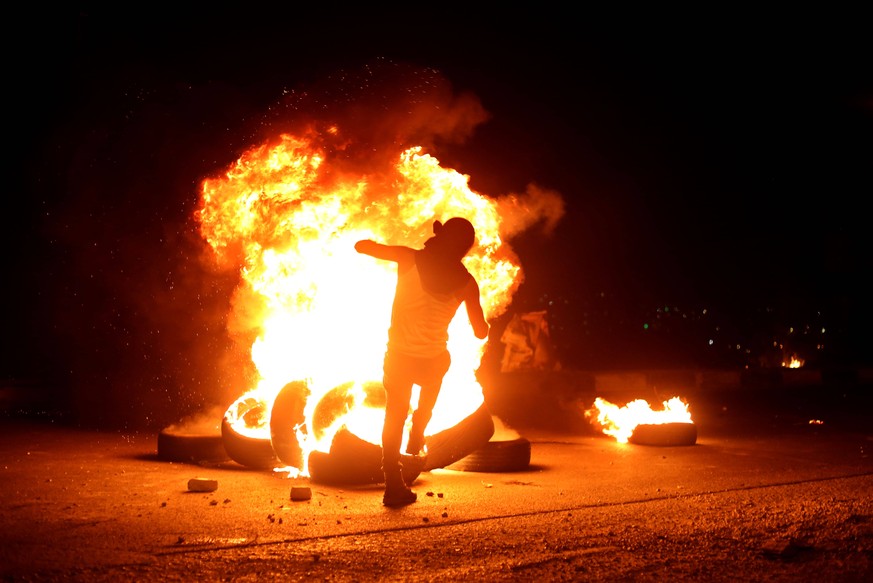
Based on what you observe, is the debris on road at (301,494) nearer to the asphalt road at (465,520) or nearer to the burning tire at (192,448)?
the asphalt road at (465,520)

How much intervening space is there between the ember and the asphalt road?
4.25ft

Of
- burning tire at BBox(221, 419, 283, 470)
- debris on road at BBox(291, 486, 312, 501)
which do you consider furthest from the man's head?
burning tire at BBox(221, 419, 283, 470)

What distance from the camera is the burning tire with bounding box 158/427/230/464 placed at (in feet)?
28.9

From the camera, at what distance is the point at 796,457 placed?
30.2 ft

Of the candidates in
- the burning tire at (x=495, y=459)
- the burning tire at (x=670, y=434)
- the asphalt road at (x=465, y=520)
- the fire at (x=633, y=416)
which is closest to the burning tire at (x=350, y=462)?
the asphalt road at (x=465, y=520)

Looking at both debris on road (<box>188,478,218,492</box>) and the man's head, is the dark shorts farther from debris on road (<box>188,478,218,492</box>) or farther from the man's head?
debris on road (<box>188,478,218,492</box>)

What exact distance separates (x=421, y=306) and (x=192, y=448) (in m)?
3.18

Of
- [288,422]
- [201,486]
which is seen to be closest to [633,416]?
[288,422]

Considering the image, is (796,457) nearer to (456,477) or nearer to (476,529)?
(456,477)

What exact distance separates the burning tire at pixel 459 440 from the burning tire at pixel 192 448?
7.10 feet

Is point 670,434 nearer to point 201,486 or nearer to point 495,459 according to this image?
point 495,459

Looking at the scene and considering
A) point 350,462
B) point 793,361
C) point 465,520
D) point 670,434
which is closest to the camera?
point 465,520

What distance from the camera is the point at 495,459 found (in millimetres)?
8430

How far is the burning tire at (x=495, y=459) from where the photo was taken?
8430mm
